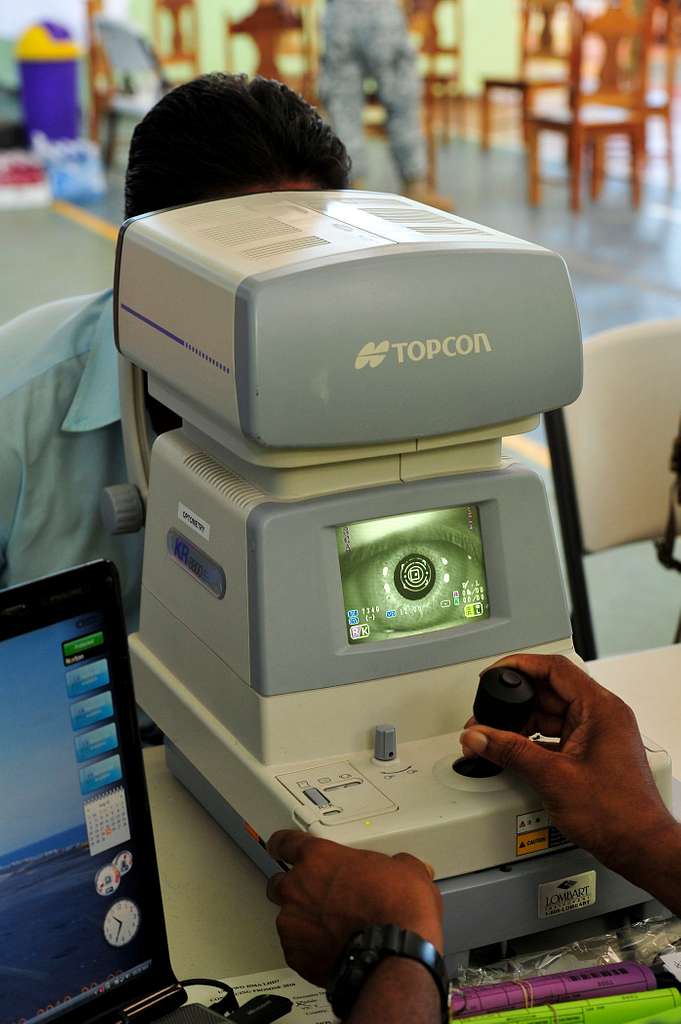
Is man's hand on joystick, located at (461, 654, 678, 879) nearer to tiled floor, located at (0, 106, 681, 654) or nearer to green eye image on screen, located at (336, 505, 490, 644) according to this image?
green eye image on screen, located at (336, 505, 490, 644)

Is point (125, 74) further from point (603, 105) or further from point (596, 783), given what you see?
point (596, 783)

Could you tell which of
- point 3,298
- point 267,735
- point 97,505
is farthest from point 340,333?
point 3,298

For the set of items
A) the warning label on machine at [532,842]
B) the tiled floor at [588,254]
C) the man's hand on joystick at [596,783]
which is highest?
the man's hand on joystick at [596,783]

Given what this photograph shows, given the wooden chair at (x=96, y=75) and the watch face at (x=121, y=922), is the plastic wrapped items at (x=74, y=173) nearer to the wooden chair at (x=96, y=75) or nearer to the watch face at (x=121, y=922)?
the wooden chair at (x=96, y=75)

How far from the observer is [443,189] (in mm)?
7012

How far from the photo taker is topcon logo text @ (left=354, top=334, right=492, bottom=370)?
34.9 inches

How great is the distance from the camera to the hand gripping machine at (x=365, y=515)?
89cm

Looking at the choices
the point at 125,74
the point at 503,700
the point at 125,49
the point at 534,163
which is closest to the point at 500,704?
the point at 503,700

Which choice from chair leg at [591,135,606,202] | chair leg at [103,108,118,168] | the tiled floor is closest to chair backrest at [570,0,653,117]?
chair leg at [591,135,606,202]

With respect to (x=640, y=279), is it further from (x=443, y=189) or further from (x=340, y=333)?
(x=340, y=333)

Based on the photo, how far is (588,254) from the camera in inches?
220

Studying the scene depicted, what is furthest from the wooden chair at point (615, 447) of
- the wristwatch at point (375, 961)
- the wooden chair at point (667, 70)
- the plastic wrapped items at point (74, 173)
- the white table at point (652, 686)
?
the plastic wrapped items at point (74, 173)

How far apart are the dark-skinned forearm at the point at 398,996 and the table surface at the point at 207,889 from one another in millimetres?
241

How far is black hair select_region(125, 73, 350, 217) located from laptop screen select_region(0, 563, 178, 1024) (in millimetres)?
629
